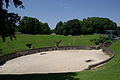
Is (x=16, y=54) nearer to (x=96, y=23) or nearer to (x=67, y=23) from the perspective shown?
(x=67, y=23)

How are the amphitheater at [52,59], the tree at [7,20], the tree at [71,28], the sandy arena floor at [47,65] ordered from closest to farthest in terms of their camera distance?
the tree at [7,20] < the sandy arena floor at [47,65] < the amphitheater at [52,59] < the tree at [71,28]

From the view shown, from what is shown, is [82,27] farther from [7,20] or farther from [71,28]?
[7,20]

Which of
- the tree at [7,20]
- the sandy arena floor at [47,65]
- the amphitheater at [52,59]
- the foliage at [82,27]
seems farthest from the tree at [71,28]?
the tree at [7,20]

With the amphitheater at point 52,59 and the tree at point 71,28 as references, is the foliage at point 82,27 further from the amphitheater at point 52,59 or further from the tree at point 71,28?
the amphitheater at point 52,59

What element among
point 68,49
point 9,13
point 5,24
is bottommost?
point 68,49

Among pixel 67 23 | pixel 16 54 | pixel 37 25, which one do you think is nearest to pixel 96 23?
pixel 67 23

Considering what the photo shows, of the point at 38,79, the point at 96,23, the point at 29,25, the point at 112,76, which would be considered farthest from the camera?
the point at 96,23

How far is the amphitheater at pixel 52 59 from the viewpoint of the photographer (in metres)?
23.4

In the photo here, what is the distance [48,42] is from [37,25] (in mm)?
37770

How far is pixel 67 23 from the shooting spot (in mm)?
89750

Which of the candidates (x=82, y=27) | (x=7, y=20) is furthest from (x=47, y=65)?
(x=82, y=27)

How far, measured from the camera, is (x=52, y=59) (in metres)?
30.7

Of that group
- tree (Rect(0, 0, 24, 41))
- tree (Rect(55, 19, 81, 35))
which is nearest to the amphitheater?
tree (Rect(0, 0, 24, 41))

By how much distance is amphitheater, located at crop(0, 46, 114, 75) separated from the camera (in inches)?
921
